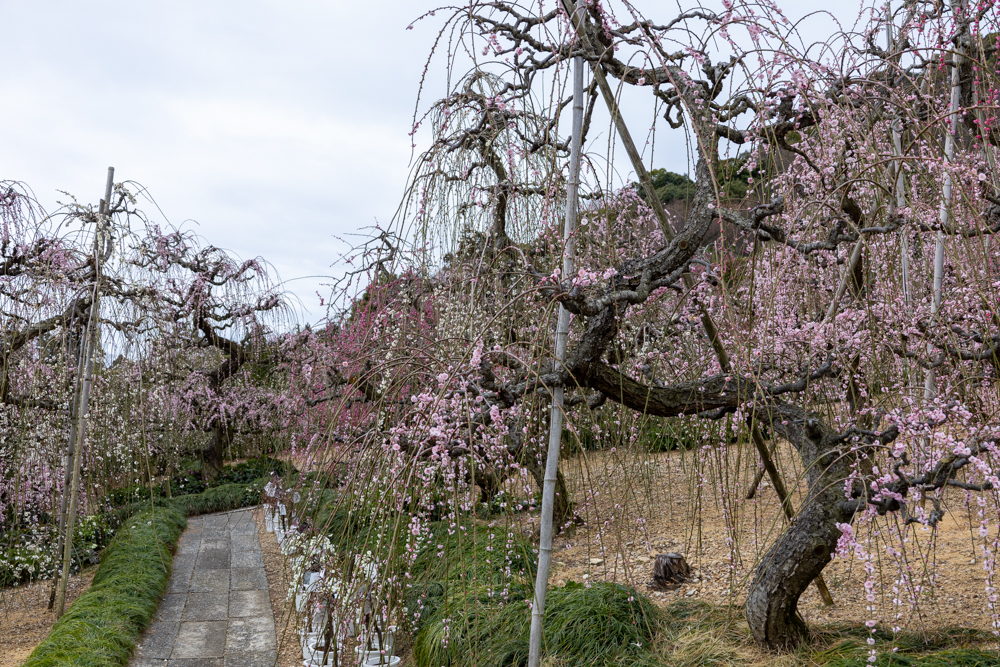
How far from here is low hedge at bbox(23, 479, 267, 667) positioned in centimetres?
374

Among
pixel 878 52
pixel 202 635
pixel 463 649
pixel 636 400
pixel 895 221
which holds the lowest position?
pixel 202 635

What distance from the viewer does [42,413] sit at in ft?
19.0

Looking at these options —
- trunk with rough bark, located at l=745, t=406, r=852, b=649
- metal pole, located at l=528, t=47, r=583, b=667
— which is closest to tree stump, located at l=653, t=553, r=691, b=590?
trunk with rough bark, located at l=745, t=406, r=852, b=649

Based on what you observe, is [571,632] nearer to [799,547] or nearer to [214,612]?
[799,547]

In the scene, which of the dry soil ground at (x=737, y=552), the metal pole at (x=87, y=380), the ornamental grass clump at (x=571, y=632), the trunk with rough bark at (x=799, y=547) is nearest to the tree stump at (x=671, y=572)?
the dry soil ground at (x=737, y=552)

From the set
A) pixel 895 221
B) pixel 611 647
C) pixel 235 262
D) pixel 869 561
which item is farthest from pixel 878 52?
pixel 235 262

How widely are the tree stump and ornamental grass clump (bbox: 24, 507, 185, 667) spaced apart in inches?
96.7

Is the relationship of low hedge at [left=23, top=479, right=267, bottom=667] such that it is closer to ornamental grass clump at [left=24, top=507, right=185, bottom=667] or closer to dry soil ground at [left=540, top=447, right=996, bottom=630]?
ornamental grass clump at [left=24, top=507, right=185, bottom=667]

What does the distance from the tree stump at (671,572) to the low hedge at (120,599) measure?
2.44m

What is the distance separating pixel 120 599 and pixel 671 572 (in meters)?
3.40

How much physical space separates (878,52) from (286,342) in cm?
813

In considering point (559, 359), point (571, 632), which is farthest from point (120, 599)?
point (559, 359)

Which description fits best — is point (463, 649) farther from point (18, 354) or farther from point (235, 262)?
point (235, 262)

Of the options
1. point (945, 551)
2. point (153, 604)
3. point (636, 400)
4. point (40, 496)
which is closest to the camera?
point (636, 400)
